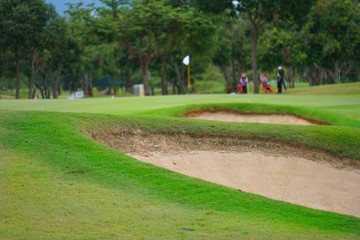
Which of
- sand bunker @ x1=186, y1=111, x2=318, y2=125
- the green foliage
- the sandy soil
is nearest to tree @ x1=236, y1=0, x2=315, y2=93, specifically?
the green foliage

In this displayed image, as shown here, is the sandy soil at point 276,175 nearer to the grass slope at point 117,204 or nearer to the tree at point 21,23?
the grass slope at point 117,204

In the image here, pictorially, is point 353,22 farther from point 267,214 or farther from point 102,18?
point 267,214

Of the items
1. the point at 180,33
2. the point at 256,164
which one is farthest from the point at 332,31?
the point at 256,164

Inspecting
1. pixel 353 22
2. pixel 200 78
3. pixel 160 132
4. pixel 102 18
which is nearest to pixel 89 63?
pixel 200 78

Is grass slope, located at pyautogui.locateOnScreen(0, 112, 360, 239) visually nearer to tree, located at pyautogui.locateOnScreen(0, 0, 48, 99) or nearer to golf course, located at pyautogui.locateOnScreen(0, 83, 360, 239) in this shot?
golf course, located at pyautogui.locateOnScreen(0, 83, 360, 239)

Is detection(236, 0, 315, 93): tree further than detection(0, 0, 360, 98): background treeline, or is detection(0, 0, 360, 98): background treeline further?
detection(0, 0, 360, 98): background treeline

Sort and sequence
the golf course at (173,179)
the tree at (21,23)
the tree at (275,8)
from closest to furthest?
the golf course at (173,179) < the tree at (275,8) < the tree at (21,23)

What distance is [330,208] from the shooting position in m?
13.2

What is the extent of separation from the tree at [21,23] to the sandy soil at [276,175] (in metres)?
45.0

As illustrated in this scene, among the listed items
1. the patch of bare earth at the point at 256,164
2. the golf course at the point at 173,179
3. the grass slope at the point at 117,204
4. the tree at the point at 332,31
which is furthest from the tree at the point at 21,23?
the grass slope at the point at 117,204

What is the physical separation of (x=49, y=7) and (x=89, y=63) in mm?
18404

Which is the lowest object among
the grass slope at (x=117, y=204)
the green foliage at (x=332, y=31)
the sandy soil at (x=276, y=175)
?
the sandy soil at (x=276, y=175)

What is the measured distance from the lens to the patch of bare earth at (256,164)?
1405 cm

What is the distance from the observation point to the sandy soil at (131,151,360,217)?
45.4 feet
